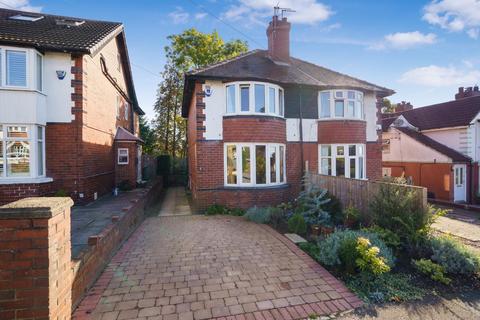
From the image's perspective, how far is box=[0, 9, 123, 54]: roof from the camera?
8805mm

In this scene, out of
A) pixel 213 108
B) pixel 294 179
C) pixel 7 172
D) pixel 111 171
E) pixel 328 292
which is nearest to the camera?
pixel 328 292

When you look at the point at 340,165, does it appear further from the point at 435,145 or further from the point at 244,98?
the point at 435,145

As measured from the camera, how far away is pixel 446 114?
18922 mm

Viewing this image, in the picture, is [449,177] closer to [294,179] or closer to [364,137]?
[364,137]

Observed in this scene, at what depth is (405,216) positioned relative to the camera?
575 centimetres

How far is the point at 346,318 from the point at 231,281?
1.93 m

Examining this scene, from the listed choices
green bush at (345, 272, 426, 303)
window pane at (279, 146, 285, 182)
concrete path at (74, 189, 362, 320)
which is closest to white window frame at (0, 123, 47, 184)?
concrete path at (74, 189, 362, 320)

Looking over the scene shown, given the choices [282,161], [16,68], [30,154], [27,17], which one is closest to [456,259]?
[282,161]

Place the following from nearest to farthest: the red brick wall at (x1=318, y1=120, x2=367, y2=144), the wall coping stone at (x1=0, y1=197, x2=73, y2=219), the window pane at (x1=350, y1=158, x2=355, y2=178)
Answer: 1. the wall coping stone at (x1=0, y1=197, x2=73, y2=219)
2. the red brick wall at (x1=318, y1=120, x2=367, y2=144)
3. the window pane at (x1=350, y1=158, x2=355, y2=178)

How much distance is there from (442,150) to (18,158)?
23.2 meters

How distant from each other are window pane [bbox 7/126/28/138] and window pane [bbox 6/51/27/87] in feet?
4.82

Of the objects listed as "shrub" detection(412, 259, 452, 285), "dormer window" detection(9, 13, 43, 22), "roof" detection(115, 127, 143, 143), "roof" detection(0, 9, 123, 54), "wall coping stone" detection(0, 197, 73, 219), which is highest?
"dormer window" detection(9, 13, 43, 22)

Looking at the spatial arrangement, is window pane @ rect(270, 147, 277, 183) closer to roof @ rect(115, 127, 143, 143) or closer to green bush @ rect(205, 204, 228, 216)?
green bush @ rect(205, 204, 228, 216)

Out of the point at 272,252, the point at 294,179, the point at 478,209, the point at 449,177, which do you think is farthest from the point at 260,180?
the point at 449,177
